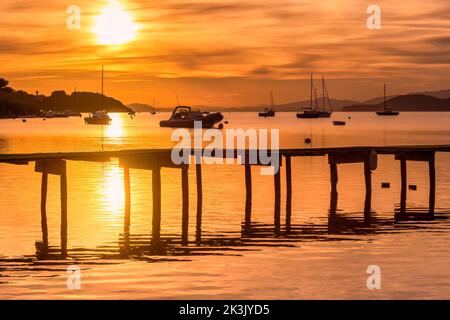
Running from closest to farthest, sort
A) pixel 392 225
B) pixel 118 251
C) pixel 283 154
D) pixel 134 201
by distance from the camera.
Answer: pixel 118 251 < pixel 392 225 < pixel 283 154 < pixel 134 201

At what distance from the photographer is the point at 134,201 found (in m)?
43.8

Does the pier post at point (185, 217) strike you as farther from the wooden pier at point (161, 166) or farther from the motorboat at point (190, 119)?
the motorboat at point (190, 119)

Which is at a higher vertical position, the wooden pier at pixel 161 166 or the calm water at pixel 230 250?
the wooden pier at pixel 161 166

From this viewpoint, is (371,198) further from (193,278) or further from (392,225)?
(193,278)

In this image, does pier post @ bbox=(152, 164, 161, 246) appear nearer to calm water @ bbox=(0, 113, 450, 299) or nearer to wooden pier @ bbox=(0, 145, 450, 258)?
wooden pier @ bbox=(0, 145, 450, 258)

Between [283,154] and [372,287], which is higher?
[283,154]

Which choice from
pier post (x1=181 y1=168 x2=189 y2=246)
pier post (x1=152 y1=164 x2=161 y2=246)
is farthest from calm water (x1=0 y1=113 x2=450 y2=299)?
pier post (x1=152 y1=164 x2=161 y2=246)

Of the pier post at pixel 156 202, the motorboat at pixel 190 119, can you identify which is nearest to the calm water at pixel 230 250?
the pier post at pixel 156 202

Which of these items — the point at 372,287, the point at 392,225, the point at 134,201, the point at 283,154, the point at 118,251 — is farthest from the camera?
the point at 134,201

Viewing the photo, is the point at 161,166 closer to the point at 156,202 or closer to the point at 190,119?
the point at 156,202

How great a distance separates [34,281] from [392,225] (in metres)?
15.8
